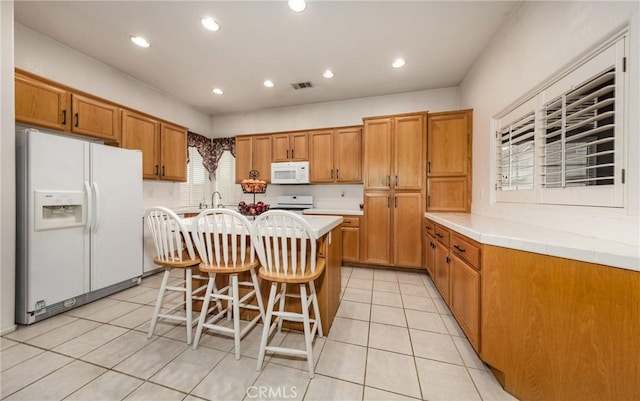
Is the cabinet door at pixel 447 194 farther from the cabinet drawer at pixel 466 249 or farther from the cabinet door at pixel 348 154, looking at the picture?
the cabinet drawer at pixel 466 249

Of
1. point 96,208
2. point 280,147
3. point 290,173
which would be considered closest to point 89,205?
point 96,208

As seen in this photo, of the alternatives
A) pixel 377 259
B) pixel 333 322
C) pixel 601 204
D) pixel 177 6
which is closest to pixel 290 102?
pixel 177 6

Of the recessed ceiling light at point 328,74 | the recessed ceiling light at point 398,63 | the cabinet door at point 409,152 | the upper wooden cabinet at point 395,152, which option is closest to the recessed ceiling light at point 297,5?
the recessed ceiling light at point 328,74

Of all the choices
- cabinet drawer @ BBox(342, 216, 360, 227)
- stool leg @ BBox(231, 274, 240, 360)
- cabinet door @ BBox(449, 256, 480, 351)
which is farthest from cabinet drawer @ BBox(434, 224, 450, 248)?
stool leg @ BBox(231, 274, 240, 360)

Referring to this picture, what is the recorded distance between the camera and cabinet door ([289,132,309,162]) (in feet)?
13.6

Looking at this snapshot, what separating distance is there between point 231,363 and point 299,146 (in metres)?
3.36

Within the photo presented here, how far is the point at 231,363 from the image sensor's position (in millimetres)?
1592

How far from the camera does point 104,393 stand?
4.40 ft

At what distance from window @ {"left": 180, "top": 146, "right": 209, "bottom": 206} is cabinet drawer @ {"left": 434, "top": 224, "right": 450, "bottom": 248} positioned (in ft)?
14.4

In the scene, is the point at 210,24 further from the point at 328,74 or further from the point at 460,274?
the point at 460,274

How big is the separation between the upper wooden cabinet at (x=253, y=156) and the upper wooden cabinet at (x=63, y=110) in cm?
188

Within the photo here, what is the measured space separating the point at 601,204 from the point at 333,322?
6.68 feet

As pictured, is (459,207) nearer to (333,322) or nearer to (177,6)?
(333,322)

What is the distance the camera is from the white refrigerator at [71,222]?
6.57 ft
